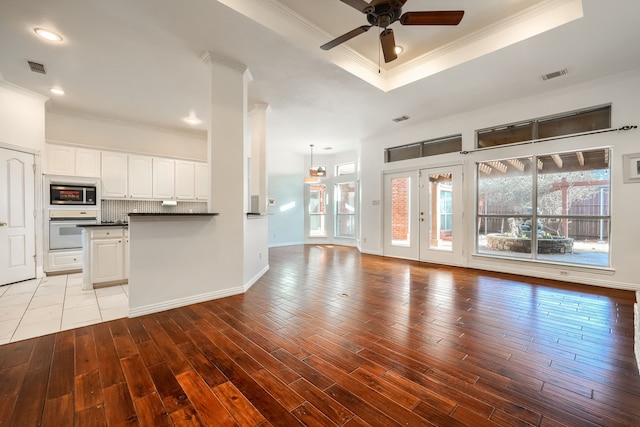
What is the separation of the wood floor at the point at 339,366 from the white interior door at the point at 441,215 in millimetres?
2205

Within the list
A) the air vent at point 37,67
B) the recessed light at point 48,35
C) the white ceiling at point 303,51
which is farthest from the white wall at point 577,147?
the air vent at point 37,67

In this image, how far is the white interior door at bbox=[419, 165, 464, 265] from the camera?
17.8 feet

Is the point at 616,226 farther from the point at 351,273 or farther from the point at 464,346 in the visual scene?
the point at 351,273

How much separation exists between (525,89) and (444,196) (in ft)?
7.45

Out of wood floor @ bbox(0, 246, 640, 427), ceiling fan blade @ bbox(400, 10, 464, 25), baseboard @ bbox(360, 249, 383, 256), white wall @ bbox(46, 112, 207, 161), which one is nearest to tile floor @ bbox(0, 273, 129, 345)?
wood floor @ bbox(0, 246, 640, 427)

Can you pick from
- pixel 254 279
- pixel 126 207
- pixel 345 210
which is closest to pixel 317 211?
pixel 345 210

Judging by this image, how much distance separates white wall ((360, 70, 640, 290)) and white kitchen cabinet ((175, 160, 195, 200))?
5196 mm

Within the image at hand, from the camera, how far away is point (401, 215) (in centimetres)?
646

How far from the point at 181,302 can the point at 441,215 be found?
16.9 ft

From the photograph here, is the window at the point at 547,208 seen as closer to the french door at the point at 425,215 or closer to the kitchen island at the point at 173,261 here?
the french door at the point at 425,215

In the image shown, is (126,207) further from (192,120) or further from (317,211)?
(317,211)

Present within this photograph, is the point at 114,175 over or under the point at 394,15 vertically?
under

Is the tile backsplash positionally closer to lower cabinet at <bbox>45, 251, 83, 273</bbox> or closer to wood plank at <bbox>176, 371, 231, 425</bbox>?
lower cabinet at <bbox>45, 251, 83, 273</bbox>

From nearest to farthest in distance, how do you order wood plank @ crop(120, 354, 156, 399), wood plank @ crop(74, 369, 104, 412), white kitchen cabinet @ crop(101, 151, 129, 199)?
1. wood plank @ crop(74, 369, 104, 412)
2. wood plank @ crop(120, 354, 156, 399)
3. white kitchen cabinet @ crop(101, 151, 129, 199)
